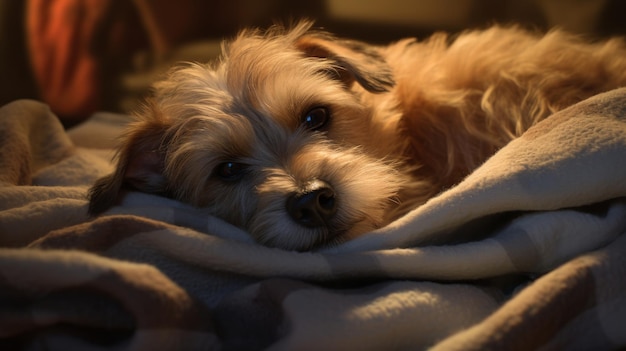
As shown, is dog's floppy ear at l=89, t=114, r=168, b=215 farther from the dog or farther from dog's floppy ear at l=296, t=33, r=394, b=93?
dog's floppy ear at l=296, t=33, r=394, b=93

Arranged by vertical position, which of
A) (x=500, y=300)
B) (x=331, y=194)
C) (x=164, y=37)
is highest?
(x=164, y=37)

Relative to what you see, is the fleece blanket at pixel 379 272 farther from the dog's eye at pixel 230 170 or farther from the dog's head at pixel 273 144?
the dog's eye at pixel 230 170

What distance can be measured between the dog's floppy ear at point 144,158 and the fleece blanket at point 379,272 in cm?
25

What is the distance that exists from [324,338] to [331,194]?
1.89 ft

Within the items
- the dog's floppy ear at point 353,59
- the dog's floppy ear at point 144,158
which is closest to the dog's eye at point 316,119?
the dog's floppy ear at point 353,59

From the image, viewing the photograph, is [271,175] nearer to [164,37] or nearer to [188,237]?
[188,237]

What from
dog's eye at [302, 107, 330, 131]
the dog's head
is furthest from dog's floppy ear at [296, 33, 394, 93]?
dog's eye at [302, 107, 330, 131]

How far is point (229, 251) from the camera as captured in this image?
4.24ft

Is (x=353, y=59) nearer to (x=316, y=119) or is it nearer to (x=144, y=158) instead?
(x=316, y=119)

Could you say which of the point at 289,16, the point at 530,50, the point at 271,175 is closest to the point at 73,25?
the point at 289,16

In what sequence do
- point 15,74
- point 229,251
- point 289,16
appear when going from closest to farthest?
point 229,251 < point 15,74 < point 289,16

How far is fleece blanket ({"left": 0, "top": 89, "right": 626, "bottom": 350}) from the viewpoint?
111 centimetres

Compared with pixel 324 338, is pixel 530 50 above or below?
above

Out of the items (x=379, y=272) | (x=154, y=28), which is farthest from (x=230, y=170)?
(x=154, y=28)
